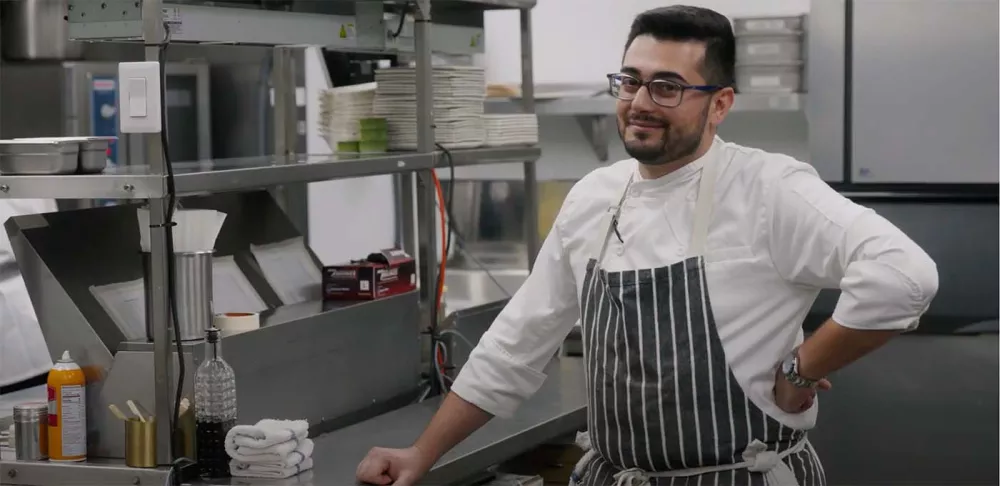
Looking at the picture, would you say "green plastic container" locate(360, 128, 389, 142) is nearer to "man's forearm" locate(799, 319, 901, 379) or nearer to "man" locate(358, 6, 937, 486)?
"man" locate(358, 6, 937, 486)

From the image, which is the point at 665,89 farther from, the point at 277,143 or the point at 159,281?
the point at 277,143

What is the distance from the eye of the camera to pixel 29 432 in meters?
2.63

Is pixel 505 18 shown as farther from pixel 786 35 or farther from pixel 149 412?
pixel 149 412

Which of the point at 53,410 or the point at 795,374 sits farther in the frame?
the point at 53,410

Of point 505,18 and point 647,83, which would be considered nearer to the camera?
point 647,83

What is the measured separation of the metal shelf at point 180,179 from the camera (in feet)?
8.07

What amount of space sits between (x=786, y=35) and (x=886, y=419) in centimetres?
139

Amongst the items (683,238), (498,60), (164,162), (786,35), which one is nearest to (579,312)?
(683,238)

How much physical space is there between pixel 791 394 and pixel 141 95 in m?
1.30

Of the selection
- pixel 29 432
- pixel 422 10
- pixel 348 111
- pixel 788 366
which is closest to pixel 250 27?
pixel 422 10

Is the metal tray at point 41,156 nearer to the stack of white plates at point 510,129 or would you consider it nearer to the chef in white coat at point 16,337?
the chef in white coat at point 16,337

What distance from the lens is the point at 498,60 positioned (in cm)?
530

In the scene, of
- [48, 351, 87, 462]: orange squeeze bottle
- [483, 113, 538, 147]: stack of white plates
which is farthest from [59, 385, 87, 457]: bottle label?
[483, 113, 538, 147]: stack of white plates

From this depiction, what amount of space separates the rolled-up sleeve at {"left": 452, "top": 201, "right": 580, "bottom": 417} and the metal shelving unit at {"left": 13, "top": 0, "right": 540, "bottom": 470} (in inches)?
22.8
